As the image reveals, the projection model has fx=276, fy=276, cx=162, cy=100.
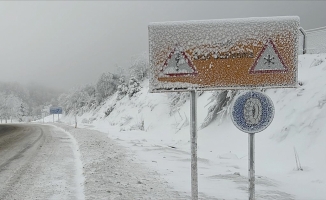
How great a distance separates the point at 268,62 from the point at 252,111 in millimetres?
710

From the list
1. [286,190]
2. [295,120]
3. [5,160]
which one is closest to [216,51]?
[286,190]

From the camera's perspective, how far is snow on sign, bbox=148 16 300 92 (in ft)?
12.5

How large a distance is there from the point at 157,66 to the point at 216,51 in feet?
2.79

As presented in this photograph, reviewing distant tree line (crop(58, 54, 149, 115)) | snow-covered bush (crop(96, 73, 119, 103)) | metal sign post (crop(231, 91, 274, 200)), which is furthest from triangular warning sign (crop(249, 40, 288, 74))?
snow-covered bush (crop(96, 73, 119, 103))

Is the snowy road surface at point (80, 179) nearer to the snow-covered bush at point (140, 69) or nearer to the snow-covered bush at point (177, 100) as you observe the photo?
the snow-covered bush at point (177, 100)

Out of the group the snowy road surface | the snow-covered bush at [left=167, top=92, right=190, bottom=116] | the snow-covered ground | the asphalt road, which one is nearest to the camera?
the snowy road surface

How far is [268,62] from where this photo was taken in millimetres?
3814

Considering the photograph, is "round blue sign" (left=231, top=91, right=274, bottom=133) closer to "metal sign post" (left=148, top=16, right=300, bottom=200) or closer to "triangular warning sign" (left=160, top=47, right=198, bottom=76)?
"metal sign post" (left=148, top=16, right=300, bottom=200)

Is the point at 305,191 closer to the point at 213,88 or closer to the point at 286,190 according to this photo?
the point at 286,190

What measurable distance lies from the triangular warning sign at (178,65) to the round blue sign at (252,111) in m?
0.78

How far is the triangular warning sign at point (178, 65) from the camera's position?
12.7ft

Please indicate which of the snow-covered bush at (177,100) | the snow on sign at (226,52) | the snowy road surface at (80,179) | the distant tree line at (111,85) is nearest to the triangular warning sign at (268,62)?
the snow on sign at (226,52)

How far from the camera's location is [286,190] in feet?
18.2

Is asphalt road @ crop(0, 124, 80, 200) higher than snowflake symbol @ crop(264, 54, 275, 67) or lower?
lower
